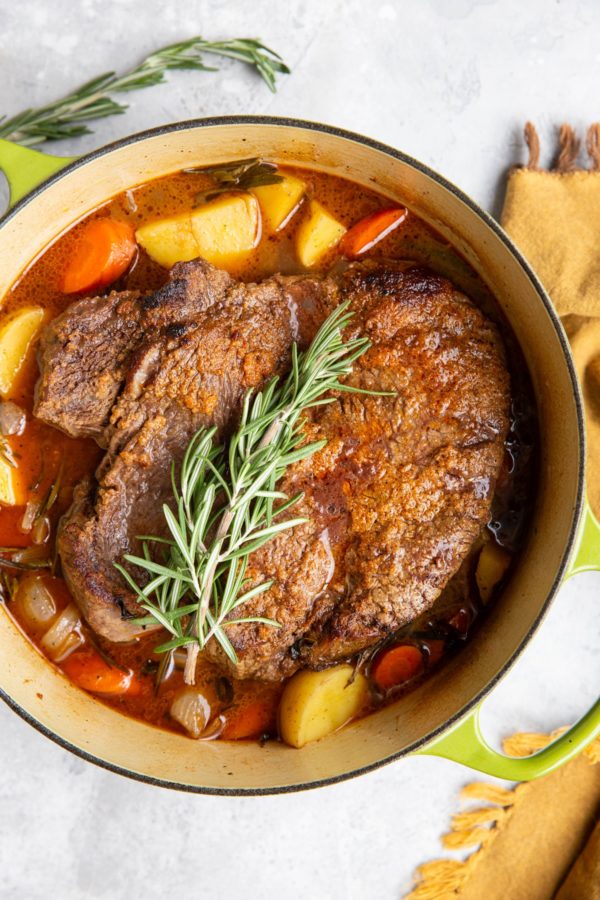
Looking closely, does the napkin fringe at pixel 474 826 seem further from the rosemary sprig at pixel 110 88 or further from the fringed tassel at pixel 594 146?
the rosemary sprig at pixel 110 88

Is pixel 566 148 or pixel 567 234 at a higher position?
pixel 566 148

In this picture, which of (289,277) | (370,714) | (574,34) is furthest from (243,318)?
(574,34)

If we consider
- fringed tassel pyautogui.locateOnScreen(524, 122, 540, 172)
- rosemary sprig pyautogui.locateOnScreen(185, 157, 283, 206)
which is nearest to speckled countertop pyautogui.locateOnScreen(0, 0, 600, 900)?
fringed tassel pyautogui.locateOnScreen(524, 122, 540, 172)

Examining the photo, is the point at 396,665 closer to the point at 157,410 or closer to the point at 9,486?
the point at 157,410

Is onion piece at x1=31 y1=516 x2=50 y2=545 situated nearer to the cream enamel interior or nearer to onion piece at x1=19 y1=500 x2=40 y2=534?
onion piece at x1=19 y1=500 x2=40 y2=534

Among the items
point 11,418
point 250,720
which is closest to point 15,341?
point 11,418

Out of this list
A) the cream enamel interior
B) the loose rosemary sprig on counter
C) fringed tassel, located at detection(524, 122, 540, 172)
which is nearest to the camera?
the loose rosemary sprig on counter

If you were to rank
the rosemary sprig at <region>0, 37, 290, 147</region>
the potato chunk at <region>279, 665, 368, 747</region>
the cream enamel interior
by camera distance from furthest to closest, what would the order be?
the rosemary sprig at <region>0, 37, 290, 147</region> < the potato chunk at <region>279, 665, 368, 747</region> < the cream enamel interior
